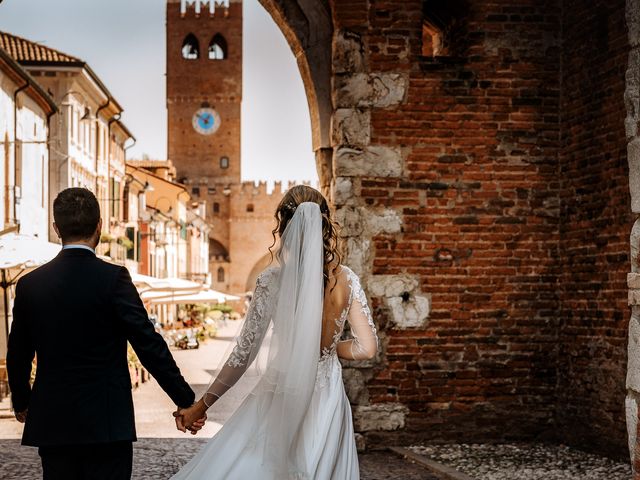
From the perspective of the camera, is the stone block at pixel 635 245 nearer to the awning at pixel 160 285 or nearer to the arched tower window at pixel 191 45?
the awning at pixel 160 285

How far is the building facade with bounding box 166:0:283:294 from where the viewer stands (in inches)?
3059

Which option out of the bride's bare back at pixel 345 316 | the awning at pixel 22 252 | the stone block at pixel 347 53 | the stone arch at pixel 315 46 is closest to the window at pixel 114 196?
the awning at pixel 22 252

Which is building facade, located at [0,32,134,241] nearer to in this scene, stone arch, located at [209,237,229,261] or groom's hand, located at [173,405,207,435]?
groom's hand, located at [173,405,207,435]

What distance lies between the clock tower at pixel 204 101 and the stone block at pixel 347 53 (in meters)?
70.1

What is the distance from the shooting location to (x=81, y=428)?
389 cm

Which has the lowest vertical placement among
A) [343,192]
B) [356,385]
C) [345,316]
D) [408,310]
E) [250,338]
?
[356,385]

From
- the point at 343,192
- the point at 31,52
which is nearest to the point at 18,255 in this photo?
the point at 343,192

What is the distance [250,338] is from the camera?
4.78 meters

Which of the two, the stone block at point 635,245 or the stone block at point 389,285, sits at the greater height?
the stone block at point 635,245

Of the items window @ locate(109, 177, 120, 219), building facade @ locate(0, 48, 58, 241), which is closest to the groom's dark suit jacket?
building facade @ locate(0, 48, 58, 241)

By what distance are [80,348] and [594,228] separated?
543 centimetres

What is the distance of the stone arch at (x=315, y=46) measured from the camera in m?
8.88

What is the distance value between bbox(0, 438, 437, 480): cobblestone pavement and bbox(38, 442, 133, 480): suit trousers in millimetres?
3691

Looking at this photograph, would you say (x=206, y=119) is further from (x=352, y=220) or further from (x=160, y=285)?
(x=352, y=220)
